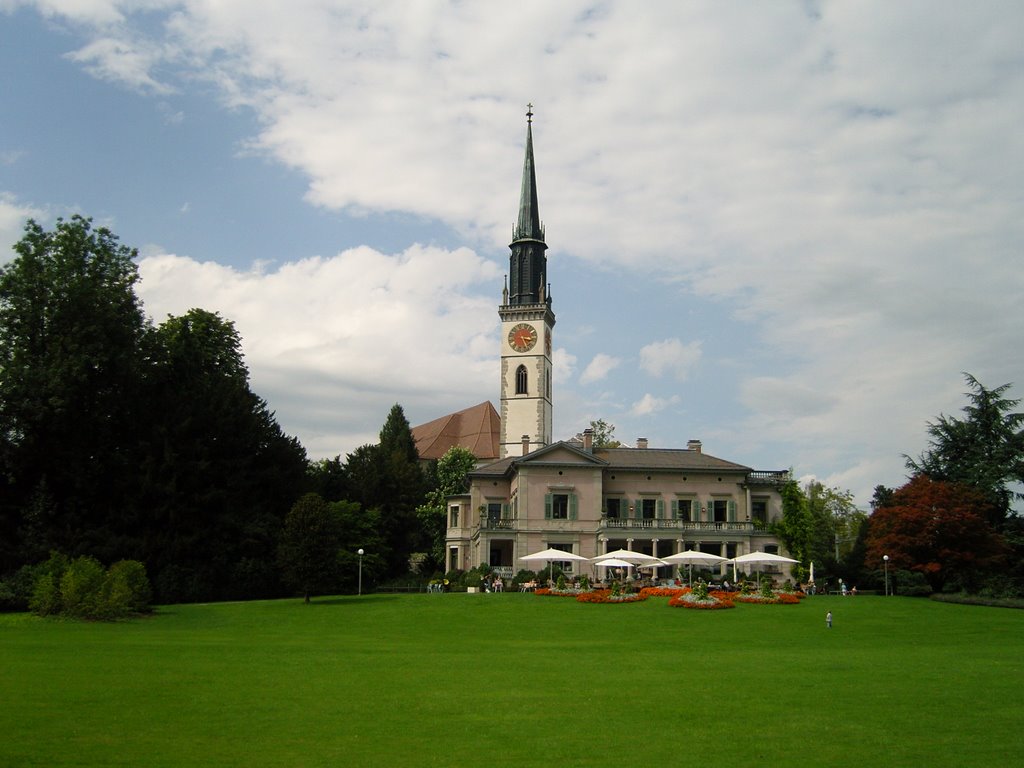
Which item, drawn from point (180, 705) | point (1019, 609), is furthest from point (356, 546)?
point (180, 705)

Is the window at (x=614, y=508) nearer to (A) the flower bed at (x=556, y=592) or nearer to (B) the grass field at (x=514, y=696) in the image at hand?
(A) the flower bed at (x=556, y=592)

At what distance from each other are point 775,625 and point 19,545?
32.3 meters

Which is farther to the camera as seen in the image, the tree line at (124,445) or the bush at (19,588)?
the tree line at (124,445)

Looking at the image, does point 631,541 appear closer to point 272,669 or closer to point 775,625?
point 775,625

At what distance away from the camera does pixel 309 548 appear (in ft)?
140

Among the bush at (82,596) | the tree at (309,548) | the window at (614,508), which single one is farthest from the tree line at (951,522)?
the bush at (82,596)

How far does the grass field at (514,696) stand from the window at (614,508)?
84.9 feet

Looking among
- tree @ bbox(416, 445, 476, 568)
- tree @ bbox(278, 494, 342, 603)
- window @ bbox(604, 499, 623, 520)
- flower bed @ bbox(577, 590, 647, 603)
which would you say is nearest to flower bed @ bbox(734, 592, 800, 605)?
flower bed @ bbox(577, 590, 647, 603)

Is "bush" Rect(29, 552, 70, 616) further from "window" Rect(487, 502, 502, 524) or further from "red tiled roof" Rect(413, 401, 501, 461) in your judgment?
"red tiled roof" Rect(413, 401, 501, 461)

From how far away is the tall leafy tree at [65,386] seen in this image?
4350cm

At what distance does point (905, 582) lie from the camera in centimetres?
5053

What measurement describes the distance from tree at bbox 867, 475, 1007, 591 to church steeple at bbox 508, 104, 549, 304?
4554 centimetres

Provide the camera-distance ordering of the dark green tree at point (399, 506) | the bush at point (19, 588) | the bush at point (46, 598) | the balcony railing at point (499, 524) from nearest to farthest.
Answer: the bush at point (46, 598), the bush at point (19, 588), the balcony railing at point (499, 524), the dark green tree at point (399, 506)

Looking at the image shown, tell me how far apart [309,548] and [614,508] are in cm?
2084
